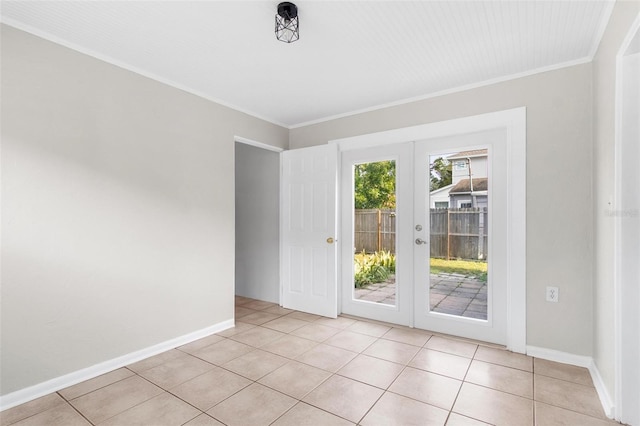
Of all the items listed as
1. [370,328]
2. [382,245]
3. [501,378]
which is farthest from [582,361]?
[382,245]

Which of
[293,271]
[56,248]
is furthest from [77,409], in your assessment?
[293,271]

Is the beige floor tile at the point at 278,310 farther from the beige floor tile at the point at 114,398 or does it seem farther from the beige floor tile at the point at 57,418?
the beige floor tile at the point at 57,418

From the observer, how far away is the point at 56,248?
2.24 metres

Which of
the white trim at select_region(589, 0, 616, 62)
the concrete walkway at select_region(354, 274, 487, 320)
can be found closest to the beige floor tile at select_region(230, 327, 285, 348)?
the concrete walkway at select_region(354, 274, 487, 320)

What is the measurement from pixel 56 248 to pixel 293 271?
2452 mm

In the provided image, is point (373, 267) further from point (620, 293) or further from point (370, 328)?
point (620, 293)

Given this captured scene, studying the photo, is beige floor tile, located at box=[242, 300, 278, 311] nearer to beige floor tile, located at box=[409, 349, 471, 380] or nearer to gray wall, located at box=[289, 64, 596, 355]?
beige floor tile, located at box=[409, 349, 471, 380]

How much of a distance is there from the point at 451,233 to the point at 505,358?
1155 mm

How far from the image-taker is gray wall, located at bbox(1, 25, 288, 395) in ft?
6.87

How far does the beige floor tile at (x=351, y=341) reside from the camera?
2.93 m

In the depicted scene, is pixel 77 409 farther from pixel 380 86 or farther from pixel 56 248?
pixel 380 86

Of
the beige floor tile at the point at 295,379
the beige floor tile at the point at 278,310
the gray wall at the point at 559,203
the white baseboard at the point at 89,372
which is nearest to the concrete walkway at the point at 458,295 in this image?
the gray wall at the point at 559,203

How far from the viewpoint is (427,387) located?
2.24 m

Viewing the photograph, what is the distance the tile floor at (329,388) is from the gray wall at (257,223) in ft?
4.55
